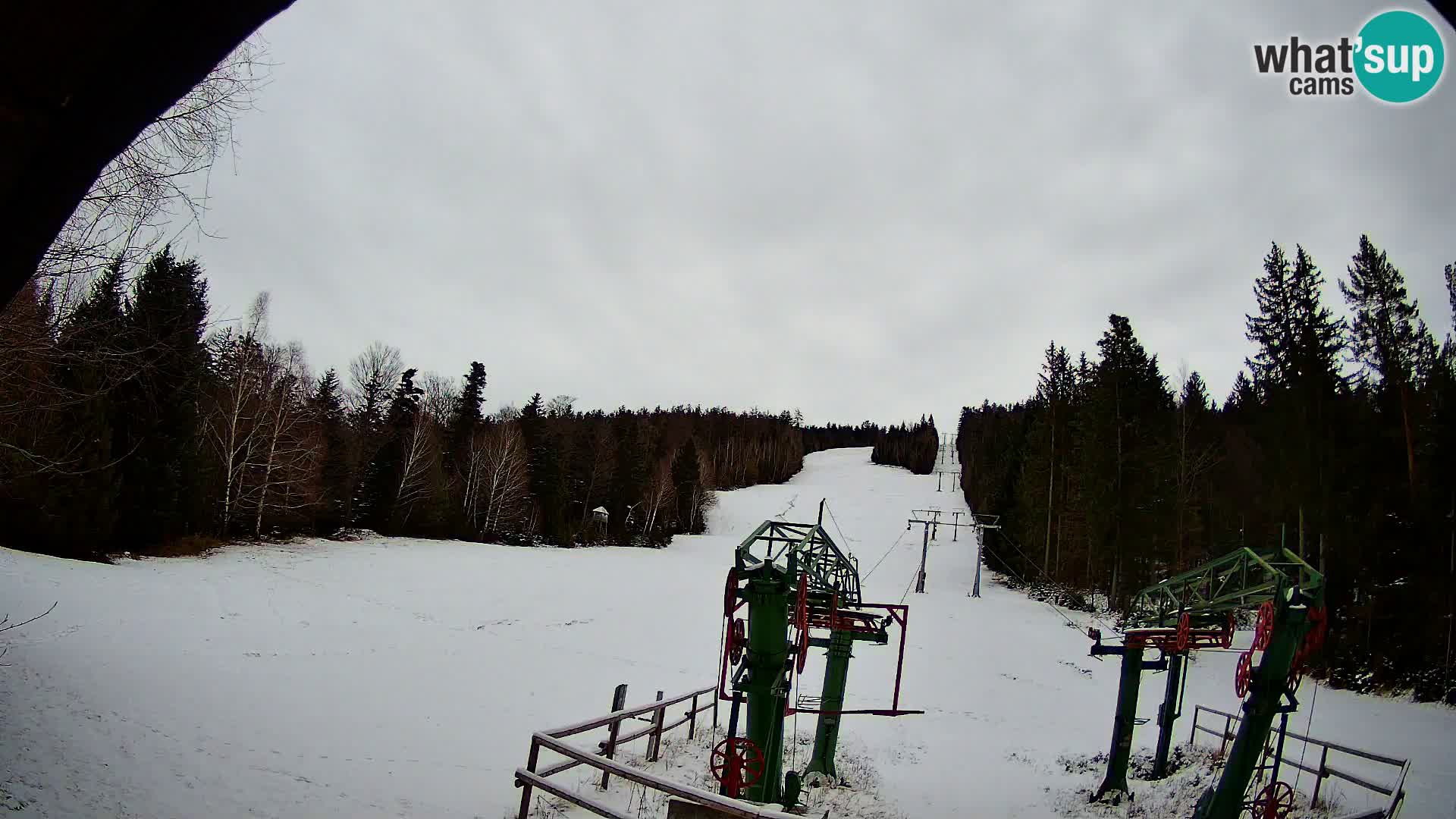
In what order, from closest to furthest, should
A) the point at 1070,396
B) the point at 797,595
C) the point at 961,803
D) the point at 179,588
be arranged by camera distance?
the point at 797,595
the point at 961,803
the point at 179,588
the point at 1070,396

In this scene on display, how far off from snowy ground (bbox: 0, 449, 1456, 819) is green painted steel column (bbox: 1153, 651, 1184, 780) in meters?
1.22

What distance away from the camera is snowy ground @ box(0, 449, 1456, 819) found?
9.10m

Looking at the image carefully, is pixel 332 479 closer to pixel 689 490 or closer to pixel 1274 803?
pixel 689 490

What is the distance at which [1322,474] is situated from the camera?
21.0 meters

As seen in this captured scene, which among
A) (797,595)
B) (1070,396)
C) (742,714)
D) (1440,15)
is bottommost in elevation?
(742,714)

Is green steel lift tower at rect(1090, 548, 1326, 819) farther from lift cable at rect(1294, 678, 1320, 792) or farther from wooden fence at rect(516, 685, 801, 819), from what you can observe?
wooden fence at rect(516, 685, 801, 819)

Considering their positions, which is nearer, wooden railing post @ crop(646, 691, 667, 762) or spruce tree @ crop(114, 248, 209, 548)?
wooden railing post @ crop(646, 691, 667, 762)

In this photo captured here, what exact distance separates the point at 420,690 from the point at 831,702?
978cm

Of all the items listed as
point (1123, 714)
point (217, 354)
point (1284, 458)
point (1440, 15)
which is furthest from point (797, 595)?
point (217, 354)

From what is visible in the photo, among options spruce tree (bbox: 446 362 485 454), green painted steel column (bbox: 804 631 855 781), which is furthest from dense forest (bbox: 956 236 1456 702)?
spruce tree (bbox: 446 362 485 454)

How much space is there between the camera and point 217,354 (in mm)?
25438

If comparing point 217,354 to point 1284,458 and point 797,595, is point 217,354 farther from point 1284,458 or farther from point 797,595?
point 1284,458

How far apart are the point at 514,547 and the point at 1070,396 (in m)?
38.2

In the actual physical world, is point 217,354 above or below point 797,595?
above
